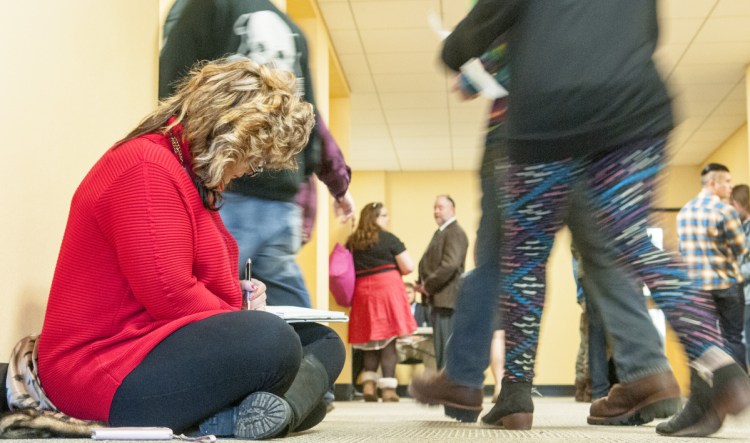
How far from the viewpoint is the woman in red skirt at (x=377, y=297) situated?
19.6 feet

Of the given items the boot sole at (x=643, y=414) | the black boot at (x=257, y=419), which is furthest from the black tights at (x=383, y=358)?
the black boot at (x=257, y=419)

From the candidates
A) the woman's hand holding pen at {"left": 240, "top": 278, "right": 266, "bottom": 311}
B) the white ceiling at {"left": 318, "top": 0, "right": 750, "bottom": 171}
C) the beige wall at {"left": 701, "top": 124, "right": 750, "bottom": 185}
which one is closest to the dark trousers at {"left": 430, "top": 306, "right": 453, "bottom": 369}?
the white ceiling at {"left": 318, "top": 0, "right": 750, "bottom": 171}

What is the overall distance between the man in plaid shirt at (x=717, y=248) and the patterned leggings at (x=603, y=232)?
9.85 ft

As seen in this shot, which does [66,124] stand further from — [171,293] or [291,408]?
[291,408]

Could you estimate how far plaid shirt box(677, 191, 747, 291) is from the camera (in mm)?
4781

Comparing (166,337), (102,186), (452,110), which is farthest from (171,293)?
(452,110)

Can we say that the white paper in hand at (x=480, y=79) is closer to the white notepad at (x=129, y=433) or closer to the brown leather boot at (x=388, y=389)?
the white notepad at (x=129, y=433)

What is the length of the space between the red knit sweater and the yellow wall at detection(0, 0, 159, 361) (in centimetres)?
21

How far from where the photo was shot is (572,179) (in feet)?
6.18

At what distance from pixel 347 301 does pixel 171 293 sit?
15.4 feet

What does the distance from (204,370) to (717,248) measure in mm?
3938

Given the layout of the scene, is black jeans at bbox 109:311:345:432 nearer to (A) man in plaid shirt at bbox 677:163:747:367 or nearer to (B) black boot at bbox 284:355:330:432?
(B) black boot at bbox 284:355:330:432

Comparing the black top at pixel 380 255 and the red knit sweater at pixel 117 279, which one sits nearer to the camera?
the red knit sweater at pixel 117 279

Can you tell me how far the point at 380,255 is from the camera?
608 cm
